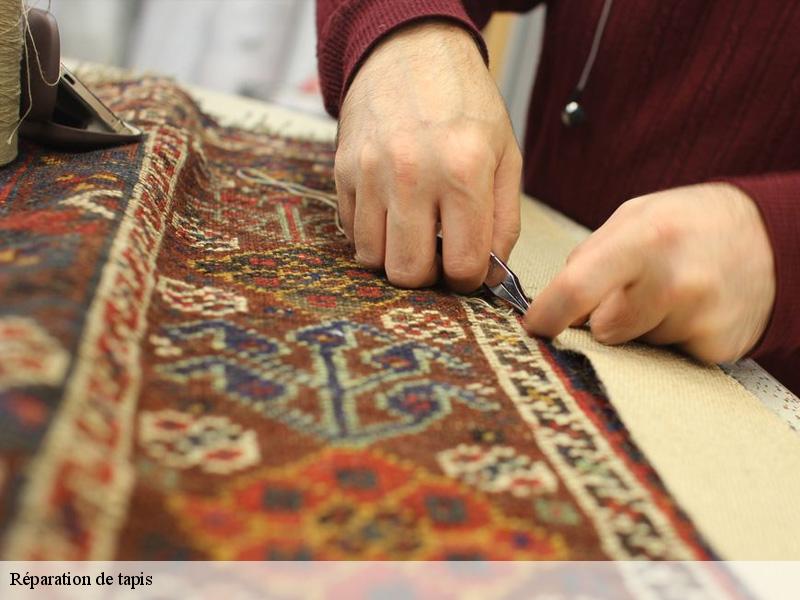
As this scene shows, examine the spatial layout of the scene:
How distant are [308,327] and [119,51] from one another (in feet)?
6.39

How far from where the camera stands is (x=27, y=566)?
29 centimetres

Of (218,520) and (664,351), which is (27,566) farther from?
(664,351)

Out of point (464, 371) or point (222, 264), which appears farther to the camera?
point (222, 264)

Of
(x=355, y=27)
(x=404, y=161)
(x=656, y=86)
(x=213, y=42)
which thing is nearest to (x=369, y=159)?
(x=404, y=161)

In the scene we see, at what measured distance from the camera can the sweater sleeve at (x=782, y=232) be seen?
0.59 m

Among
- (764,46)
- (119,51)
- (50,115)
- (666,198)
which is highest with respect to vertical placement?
(764,46)

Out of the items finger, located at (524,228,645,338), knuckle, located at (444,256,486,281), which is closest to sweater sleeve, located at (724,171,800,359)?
finger, located at (524,228,645,338)

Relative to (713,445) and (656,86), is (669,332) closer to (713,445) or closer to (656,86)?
(713,445)

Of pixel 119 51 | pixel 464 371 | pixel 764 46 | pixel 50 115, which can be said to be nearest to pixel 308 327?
pixel 464 371

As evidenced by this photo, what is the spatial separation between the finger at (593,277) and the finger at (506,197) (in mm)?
124

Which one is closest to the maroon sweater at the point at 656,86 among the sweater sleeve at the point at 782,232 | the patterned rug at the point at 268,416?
the sweater sleeve at the point at 782,232

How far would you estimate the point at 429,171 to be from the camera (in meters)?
0.65

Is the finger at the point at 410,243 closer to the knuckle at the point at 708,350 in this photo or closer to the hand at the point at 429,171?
the hand at the point at 429,171

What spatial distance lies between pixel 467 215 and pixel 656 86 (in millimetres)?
547
